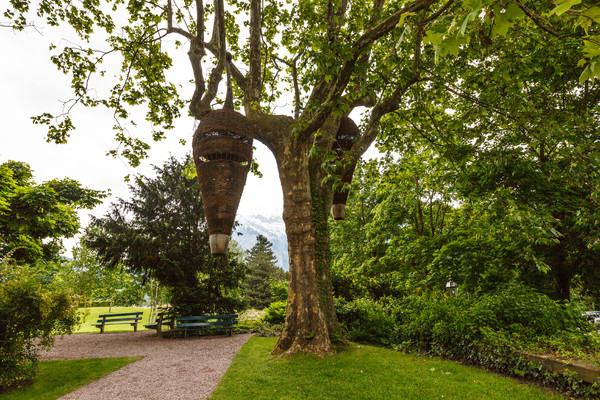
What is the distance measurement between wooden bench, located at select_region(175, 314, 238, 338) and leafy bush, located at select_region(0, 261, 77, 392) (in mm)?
6296

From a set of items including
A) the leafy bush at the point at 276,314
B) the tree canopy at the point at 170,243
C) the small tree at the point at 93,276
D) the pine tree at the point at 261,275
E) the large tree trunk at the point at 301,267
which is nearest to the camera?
the large tree trunk at the point at 301,267

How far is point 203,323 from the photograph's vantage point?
11719 mm

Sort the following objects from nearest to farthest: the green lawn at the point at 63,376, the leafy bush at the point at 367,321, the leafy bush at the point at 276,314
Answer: the green lawn at the point at 63,376, the leafy bush at the point at 367,321, the leafy bush at the point at 276,314

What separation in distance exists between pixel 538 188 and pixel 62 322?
1203cm

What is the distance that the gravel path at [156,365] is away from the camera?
5102mm

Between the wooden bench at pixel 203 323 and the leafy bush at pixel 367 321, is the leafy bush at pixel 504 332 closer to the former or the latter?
the leafy bush at pixel 367 321

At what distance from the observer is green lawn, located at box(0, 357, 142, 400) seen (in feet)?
16.6

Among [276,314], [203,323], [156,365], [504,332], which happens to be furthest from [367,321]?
[203,323]

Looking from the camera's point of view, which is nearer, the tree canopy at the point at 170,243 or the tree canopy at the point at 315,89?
the tree canopy at the point at 315,89

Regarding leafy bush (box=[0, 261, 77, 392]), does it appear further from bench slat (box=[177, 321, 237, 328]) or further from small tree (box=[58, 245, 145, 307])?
small tree (box=[58, 245, 145, 307])

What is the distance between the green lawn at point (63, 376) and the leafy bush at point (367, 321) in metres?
6.45

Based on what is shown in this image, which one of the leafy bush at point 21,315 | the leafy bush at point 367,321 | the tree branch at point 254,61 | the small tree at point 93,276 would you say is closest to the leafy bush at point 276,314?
the leafy bush at point 367,321

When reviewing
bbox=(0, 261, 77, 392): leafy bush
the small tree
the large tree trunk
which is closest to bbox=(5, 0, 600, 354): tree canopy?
the large tree trunk

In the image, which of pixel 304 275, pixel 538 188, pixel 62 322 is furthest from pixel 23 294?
pixel 538 188
